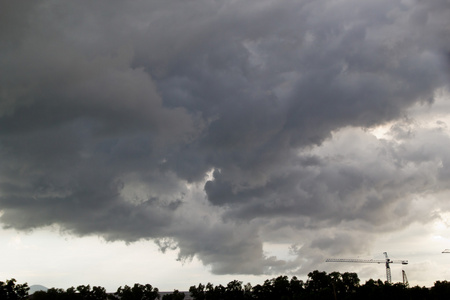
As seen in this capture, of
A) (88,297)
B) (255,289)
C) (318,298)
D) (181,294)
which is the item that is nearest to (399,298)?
(318,298)

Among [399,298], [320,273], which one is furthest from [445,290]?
[320,273]

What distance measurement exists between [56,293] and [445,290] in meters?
147

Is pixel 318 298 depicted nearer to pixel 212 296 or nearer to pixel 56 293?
pixel 212 296

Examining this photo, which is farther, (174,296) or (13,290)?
(174,296)

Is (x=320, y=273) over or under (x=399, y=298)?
over

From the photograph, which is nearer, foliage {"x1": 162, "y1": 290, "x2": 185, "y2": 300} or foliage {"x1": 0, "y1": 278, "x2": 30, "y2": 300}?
foliage {"x1": 0, "y1": 278, "x2": 30, "y2": 300}

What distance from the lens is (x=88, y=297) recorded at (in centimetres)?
19938

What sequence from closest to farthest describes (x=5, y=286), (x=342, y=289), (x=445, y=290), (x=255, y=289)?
(x=445, y=290) → (x=5, y=286) → (x=342, y=289) → (x=255, y=289)

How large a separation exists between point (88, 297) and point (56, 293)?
1332 centimetres

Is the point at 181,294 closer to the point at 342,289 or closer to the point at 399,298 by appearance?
the point at 342,289

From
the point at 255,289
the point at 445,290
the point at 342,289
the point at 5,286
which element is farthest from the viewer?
the point at 255,289

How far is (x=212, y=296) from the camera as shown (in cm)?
19650

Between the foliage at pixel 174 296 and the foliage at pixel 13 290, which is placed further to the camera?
the foliage at pixel 174 296

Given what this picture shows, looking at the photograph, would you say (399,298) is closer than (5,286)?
Yes
